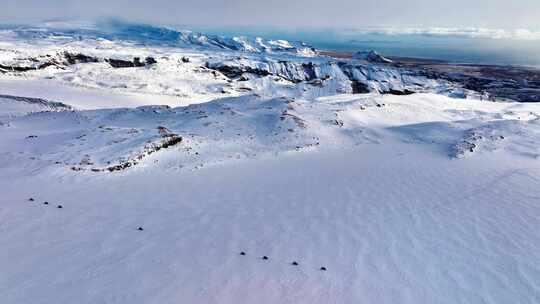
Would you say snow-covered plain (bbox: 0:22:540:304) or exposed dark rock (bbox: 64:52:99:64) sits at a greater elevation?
exposed dark rock (bbox: 64:52:99:64)

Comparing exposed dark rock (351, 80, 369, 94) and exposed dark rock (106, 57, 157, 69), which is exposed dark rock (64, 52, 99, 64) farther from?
exposed dark rock (351, 80, 369, 94)

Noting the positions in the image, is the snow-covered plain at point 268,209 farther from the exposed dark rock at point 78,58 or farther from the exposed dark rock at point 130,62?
the exposed dark rock at point 130,62

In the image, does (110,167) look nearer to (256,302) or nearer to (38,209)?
(38,209)

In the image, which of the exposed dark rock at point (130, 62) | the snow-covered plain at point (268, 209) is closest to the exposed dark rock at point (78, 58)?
the exposed dark rock at point (130, 62)

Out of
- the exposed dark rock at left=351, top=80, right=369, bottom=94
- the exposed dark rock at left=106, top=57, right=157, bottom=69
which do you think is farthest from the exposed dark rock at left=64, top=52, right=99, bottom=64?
the exposed dark rock at left=351, top=80, right=369, bottom=94

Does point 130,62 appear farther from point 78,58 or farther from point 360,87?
point 360,87

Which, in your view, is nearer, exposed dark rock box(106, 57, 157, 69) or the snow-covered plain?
the snow-covered plain

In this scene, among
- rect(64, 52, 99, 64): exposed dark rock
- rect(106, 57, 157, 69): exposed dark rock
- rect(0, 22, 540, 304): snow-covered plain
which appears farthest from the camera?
rect(106, 57, 157, 69): exposed dark rock

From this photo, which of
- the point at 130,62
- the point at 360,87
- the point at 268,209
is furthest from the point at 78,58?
the point at 268,209
